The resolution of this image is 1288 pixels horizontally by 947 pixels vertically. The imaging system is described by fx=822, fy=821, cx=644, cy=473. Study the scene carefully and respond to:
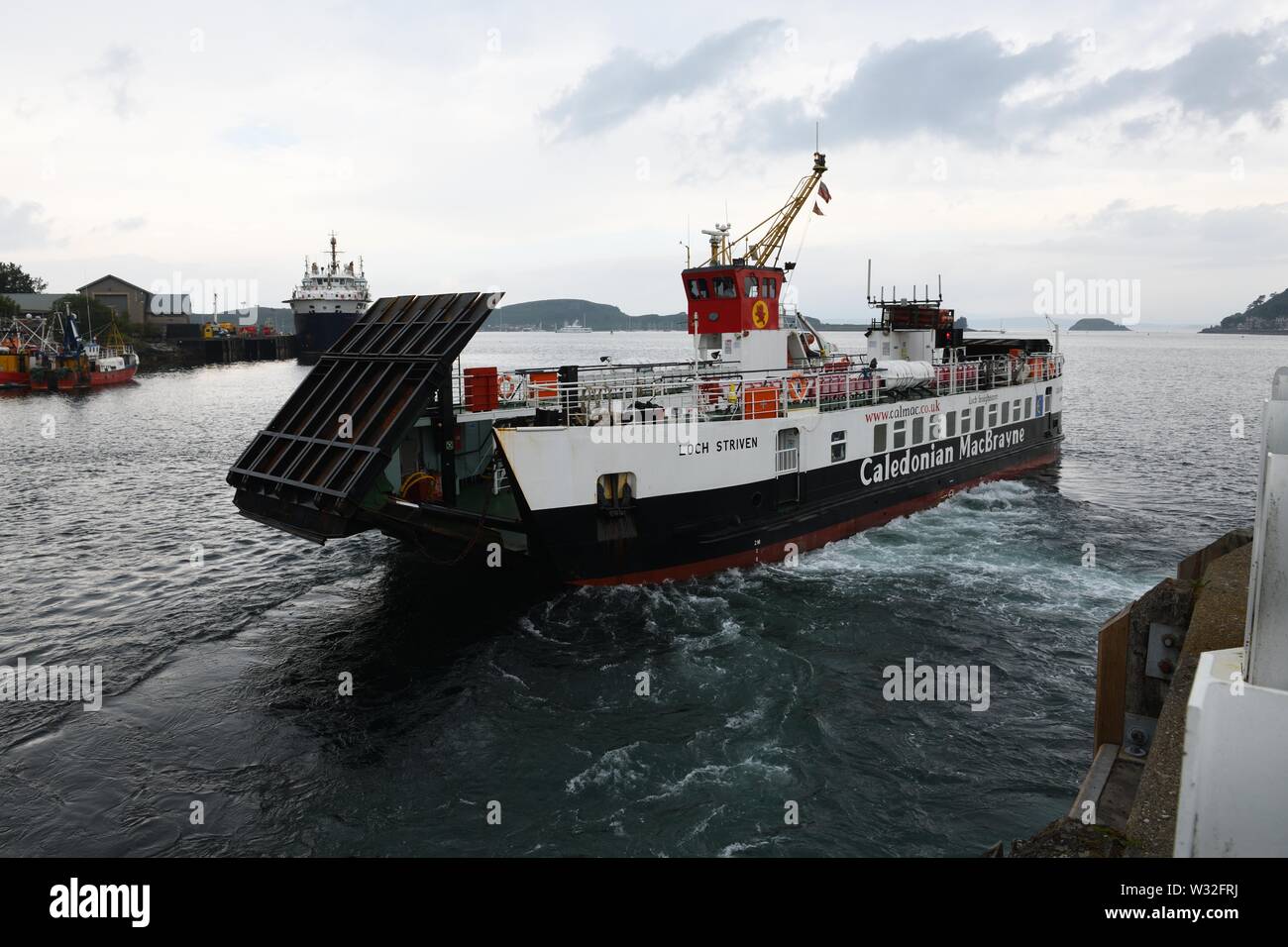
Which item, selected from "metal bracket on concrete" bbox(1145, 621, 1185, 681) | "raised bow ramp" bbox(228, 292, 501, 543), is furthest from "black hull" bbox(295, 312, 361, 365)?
"metal bracket on concrete" bbox(1145, 621, 1185, 681)

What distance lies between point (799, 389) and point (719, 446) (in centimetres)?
499

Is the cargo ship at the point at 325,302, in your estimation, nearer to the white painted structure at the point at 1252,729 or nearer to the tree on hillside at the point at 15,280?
the tree on hillside at the point at 15,280

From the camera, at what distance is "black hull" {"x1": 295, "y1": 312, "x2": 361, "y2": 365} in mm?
131625

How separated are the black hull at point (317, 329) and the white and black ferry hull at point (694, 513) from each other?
11842 cm

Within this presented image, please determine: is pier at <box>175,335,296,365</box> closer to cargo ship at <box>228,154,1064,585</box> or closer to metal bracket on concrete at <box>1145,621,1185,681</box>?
cargo ship at <box>228,154,1064,585</box>

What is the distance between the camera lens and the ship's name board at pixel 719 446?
2106 centimetres

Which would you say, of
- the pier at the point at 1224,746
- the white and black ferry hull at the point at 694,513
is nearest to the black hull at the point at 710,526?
the white and black ferry hull at the point at 694,513

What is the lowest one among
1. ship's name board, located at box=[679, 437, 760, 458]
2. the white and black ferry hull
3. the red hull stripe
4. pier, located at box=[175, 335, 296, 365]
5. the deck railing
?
the red hull stripe

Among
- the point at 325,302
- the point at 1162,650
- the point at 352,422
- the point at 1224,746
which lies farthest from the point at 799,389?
the point at 325,302

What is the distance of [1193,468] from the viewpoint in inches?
1689

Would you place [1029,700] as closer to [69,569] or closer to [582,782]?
[582,782]

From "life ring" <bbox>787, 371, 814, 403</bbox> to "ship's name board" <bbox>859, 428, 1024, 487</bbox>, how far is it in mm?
3144

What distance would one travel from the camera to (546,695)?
16094mm
